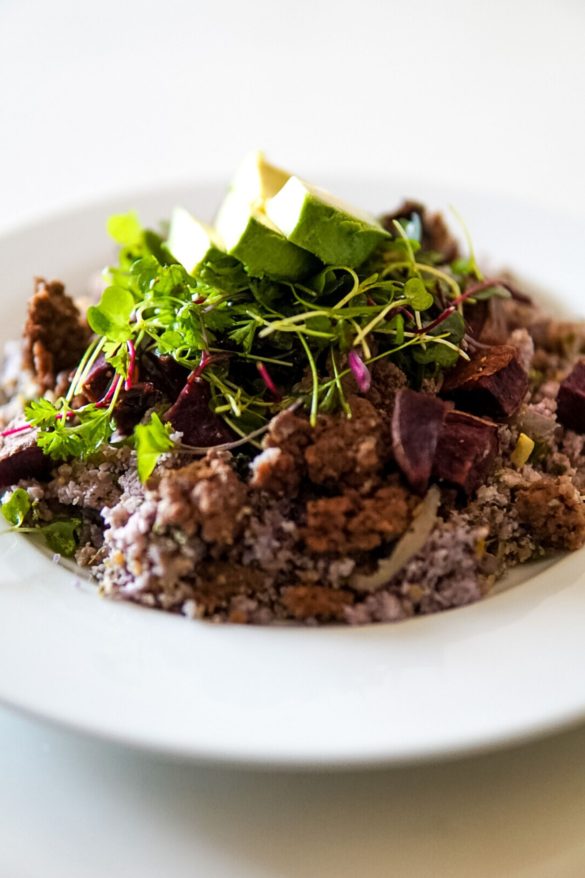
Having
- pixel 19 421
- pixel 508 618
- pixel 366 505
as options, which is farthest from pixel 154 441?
pixel 508 618

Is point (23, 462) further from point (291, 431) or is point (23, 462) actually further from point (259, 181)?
point (259, 181)

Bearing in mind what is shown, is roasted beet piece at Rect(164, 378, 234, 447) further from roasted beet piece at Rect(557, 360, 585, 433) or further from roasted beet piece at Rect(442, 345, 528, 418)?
roasted beet piece at Rect(557, 360, 585, 433)

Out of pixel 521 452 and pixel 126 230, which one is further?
pixel 126 230

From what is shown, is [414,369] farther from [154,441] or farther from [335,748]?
[335,748]

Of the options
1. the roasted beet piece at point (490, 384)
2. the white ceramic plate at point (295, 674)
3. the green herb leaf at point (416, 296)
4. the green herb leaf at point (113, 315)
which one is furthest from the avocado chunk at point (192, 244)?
the white ceramic plate at point (295, 674)

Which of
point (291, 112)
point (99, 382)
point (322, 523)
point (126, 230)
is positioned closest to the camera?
point (322, 523)

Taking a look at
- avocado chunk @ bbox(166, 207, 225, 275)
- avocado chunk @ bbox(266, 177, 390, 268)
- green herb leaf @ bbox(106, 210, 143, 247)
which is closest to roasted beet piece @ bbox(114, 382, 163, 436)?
avocado chunk @ bbox(166, 207, 225, 275)

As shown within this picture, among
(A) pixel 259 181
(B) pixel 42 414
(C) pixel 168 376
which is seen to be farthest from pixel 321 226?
(B) pixel 42 414
